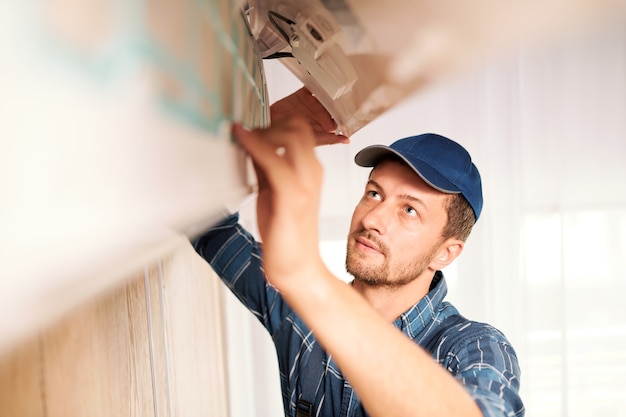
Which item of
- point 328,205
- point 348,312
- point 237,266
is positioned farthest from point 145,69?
point 328,205


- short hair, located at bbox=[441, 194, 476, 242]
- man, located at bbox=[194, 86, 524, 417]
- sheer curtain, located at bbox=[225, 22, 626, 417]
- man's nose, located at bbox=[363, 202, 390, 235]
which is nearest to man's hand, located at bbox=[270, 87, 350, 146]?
man, located at bbox=[194, 86, 524, 417]

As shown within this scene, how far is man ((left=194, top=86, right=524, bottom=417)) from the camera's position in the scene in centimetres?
45

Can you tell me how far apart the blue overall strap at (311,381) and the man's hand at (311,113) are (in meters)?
0.54

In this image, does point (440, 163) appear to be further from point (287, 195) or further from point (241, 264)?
point (287, 195)

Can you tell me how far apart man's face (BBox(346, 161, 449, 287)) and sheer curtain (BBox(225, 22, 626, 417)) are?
1.25 metres

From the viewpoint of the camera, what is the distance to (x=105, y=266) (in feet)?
0.54

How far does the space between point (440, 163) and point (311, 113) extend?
468mm

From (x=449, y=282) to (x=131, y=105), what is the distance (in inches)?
99.2

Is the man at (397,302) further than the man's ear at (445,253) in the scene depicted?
No

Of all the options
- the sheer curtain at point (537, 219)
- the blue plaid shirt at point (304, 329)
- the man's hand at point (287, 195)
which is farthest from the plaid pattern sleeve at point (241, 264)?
the sheer curtain at point (537, 219)

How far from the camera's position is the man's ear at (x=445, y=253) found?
4.11ft

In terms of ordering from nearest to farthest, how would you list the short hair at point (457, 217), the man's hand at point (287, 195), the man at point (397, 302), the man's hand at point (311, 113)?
the man's hand at point (287, 195) → the man at point (397, 302) → the man's hand at point (311, 113) → the short hair at point (457, 217)

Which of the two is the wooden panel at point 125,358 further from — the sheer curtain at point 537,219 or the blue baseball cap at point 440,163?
the sheer curtain at point 537,219

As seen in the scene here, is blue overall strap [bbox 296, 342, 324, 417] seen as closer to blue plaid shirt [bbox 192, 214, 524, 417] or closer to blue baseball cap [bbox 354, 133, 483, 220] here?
blue plaid shirt [bbox 192, 214, 524, 417]
